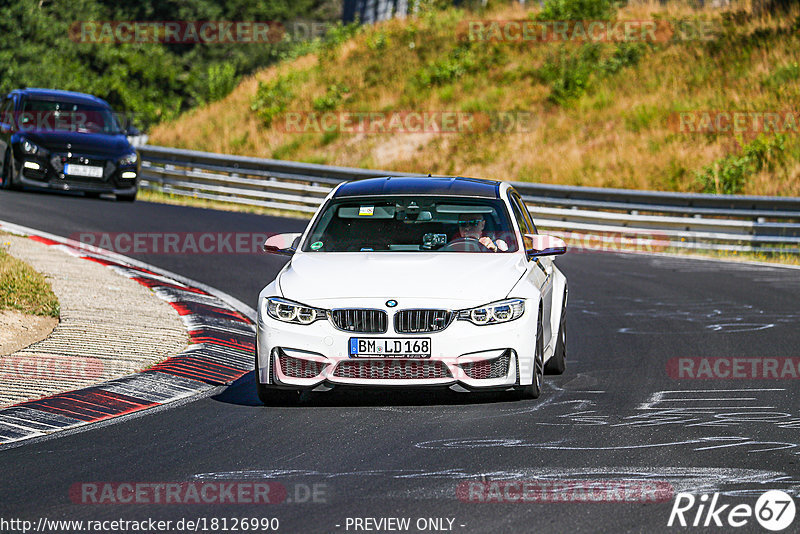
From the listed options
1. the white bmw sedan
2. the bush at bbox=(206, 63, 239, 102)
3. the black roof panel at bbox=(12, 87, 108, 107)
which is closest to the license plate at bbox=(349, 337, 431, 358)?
the white bmw sedan

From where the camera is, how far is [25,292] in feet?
38.0

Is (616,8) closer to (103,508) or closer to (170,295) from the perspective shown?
(170,295)

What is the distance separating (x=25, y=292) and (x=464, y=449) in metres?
6.02

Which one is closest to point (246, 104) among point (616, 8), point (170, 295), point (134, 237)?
point (616, 8)

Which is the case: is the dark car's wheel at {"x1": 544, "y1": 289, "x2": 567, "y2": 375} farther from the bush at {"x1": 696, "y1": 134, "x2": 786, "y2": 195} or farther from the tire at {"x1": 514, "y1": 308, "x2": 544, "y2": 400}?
the bush at {"x1": 696, "y1": 134, "x2": 786, "y2": 195}

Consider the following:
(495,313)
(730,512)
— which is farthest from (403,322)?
(730,512)

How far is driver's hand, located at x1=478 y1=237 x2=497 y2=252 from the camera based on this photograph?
9.15 metres

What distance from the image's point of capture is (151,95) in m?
49.4

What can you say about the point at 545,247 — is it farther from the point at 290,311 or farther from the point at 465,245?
the point at 290,311

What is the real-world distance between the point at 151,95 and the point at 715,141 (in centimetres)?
2786

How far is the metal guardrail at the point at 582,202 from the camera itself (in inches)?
795

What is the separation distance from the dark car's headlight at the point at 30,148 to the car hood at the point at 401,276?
1407 cm

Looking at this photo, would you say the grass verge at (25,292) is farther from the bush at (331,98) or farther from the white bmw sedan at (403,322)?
the bush at (331,98)

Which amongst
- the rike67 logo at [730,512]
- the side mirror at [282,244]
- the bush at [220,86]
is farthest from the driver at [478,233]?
the bush at [220,86]
